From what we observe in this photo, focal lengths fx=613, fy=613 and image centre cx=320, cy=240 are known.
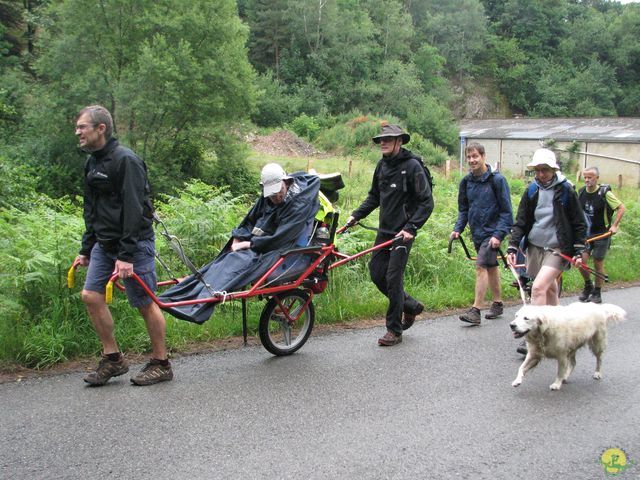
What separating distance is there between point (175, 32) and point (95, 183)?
29951 mm

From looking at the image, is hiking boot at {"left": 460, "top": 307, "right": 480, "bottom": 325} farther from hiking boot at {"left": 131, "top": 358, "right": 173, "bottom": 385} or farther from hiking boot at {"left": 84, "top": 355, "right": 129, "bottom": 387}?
hiking boot at {"left": 84, "top": 355, "right": 129, "bottom": 387}

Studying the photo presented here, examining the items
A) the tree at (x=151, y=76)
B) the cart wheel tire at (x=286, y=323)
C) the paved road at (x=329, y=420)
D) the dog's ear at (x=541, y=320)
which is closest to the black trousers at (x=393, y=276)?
the paved road at (x=329, y=420)

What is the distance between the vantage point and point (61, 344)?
19.2 ft

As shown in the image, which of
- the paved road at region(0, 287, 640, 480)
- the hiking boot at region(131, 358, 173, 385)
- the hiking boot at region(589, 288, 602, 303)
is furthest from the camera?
the hiking boot at region(589, 288, 602, 303)

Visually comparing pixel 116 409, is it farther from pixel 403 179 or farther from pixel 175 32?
pixel 175 32

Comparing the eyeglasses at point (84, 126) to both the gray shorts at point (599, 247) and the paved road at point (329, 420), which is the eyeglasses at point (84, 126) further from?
the gray shorts at point (599, 247)

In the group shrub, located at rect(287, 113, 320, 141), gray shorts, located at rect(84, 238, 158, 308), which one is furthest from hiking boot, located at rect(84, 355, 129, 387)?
shrub, located at rect(287, 113, 320, 141)

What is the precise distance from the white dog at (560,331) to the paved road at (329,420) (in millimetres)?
225

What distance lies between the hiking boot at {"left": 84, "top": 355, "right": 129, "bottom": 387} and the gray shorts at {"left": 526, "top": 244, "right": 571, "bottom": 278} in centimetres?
432

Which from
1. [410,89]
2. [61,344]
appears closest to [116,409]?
[61,344]

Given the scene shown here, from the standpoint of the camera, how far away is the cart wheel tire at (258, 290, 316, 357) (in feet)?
19.9

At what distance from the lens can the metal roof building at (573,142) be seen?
42.2 m

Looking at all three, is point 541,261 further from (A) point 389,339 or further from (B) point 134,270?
(B) point 134,270

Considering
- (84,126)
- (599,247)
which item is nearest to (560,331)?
(84,126)
